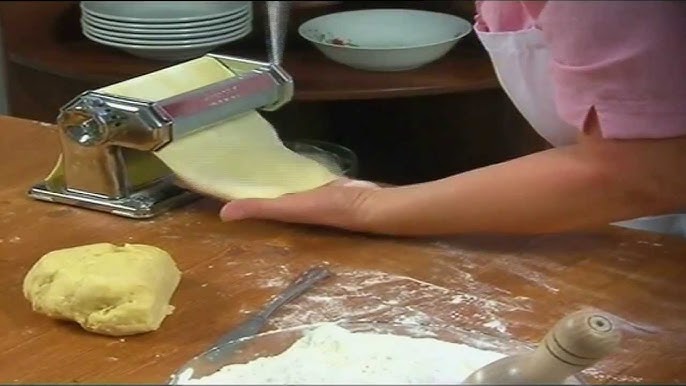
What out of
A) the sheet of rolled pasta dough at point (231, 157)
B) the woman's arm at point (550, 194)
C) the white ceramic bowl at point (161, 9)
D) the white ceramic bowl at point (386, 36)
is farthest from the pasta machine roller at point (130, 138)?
the white ceramic bowl at point (161, 9)

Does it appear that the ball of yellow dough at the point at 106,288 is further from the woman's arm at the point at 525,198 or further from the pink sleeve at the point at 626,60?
the pink sleeve at the point at 626,60

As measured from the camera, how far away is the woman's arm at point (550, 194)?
34.5 inches

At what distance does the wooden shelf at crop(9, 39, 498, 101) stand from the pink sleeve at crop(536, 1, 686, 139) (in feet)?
2.71

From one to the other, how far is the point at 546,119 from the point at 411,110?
1012 mm

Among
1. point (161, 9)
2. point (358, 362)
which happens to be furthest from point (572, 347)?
point (161, 9)

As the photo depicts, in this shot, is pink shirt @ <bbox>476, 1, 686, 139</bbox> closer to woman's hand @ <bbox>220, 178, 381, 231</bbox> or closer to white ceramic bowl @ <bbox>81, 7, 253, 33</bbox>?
woman's hand @ <bbox>220, 178, 381, 231</bbox>

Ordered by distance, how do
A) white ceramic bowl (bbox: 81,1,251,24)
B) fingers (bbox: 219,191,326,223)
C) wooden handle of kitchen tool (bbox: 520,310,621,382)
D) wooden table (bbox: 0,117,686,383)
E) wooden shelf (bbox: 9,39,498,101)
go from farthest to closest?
white ceramic bowl (bbox: 81,1,251,24), wooden shelf (bbox: 9,39,498,101), fingers (bbox: 219,191,326,223), wooden table (bbox: 0,117,686,383), wooden handle of kitchen tool (bbox: 520,310,621,382)

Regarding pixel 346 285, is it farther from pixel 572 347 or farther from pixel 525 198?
pixel 572 347

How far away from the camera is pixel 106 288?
31.3 inches

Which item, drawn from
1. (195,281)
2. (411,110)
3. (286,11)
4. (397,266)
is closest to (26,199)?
(195,281)

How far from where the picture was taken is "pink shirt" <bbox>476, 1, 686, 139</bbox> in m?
0.83

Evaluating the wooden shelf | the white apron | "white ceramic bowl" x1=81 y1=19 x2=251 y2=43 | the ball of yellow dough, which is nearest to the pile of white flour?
the ball of yellow dough

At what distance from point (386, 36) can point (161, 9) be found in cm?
42

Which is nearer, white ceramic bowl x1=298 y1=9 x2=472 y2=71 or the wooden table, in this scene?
the wooden table
